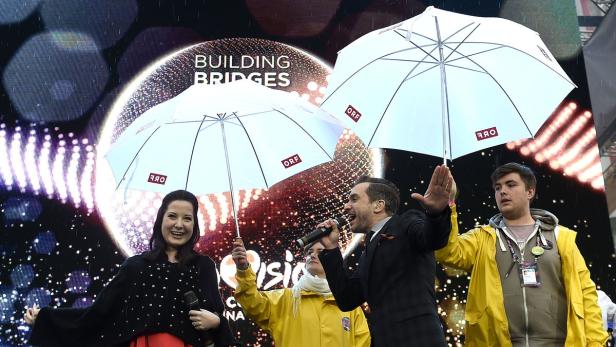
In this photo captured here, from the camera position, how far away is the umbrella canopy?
136 inches

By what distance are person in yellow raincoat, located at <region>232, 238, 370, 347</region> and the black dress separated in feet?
2.71

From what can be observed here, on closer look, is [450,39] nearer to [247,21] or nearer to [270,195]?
[270,195]

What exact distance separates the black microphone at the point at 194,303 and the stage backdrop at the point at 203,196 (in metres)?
2.40

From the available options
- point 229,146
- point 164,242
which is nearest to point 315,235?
point 164,242

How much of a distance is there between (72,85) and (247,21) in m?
1.60

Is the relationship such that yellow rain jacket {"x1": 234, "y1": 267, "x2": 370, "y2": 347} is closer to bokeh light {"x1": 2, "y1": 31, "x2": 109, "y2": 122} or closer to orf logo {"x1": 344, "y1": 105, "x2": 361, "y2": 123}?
orf logo {"x1": 344, "y1": 105, "x2": 361, "y2": 123}

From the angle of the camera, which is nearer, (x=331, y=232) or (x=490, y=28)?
(x=331, y=232)

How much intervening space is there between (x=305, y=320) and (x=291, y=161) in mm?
974

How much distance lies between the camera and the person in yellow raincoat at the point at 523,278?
3.38m

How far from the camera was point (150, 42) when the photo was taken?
20.6 feet

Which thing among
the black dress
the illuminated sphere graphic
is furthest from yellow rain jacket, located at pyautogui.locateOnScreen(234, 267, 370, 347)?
the illuminated sphere graphic

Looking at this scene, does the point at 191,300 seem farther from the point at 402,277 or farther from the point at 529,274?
the point at 529,274

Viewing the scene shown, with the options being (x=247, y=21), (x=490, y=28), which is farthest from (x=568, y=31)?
(x=490, y=28)

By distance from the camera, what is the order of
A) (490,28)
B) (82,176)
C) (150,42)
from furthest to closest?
(150,42), (82,176), (490,28)
